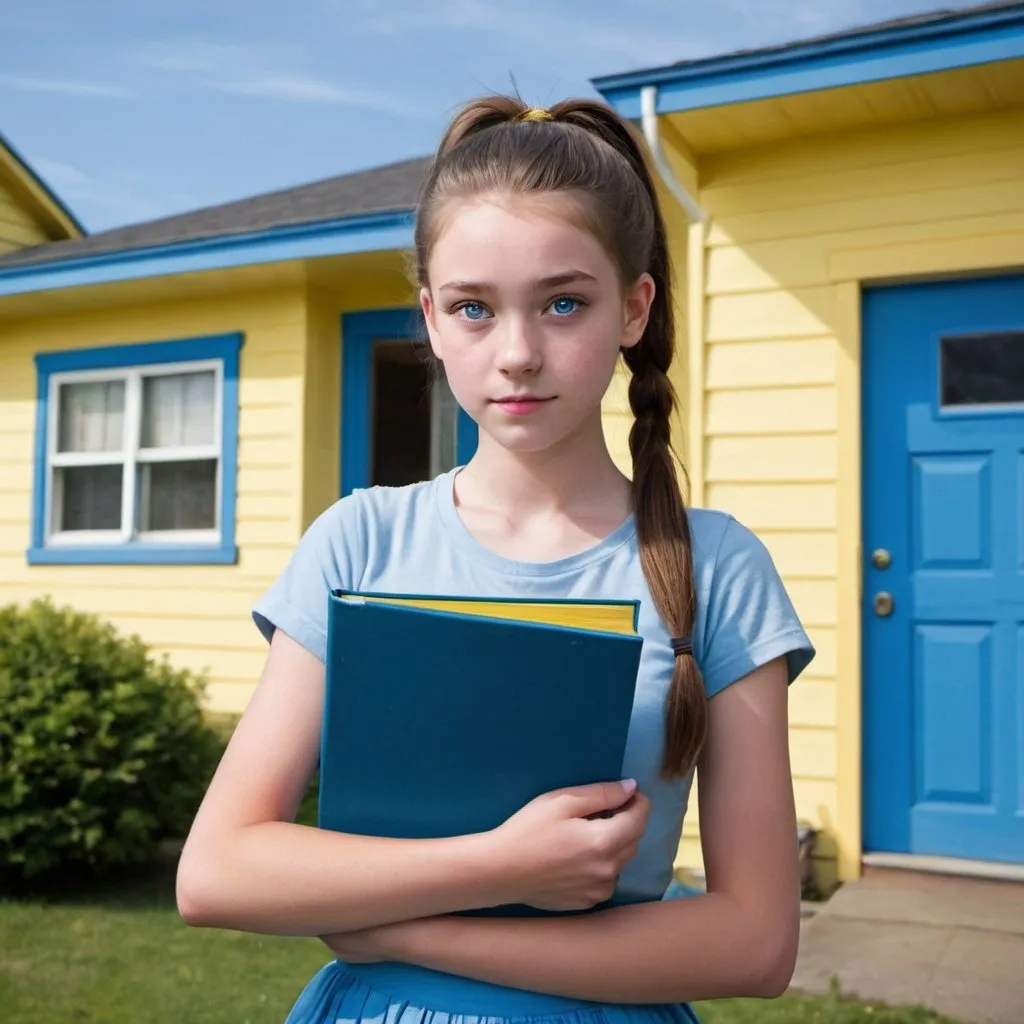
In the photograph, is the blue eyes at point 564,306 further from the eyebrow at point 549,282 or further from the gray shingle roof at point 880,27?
the gray shingle roof at point 880,27

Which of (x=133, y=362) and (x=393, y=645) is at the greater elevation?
(x=133, y=362)

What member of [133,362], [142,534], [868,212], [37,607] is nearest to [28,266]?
[133,362]

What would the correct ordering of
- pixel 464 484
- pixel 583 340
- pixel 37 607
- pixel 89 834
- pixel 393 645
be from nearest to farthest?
1. pixel 393 645
2. pixel 583 340
3. pixel 464 484
4. pixel 89 834
5. pixel 37 607

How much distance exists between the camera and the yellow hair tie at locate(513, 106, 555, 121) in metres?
1.29

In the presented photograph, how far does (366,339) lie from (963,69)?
4291mm

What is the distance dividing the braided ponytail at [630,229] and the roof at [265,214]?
18.2 feet

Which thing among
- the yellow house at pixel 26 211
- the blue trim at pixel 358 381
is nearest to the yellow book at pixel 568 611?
the blue trim at pixel 358 381

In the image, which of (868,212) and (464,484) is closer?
(464,484)

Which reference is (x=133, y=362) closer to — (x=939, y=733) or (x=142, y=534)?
(x=142, y=534)

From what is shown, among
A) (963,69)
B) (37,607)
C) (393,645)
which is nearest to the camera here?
(393,645)

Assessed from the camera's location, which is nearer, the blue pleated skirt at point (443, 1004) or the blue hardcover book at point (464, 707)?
the blue hardcover book at point (464, 707)

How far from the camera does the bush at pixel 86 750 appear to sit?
5.06m

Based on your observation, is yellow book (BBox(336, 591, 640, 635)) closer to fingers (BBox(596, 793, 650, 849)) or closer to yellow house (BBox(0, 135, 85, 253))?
fingers (BBox(596, 793, 650, 849))

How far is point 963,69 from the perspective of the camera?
4738 mm
